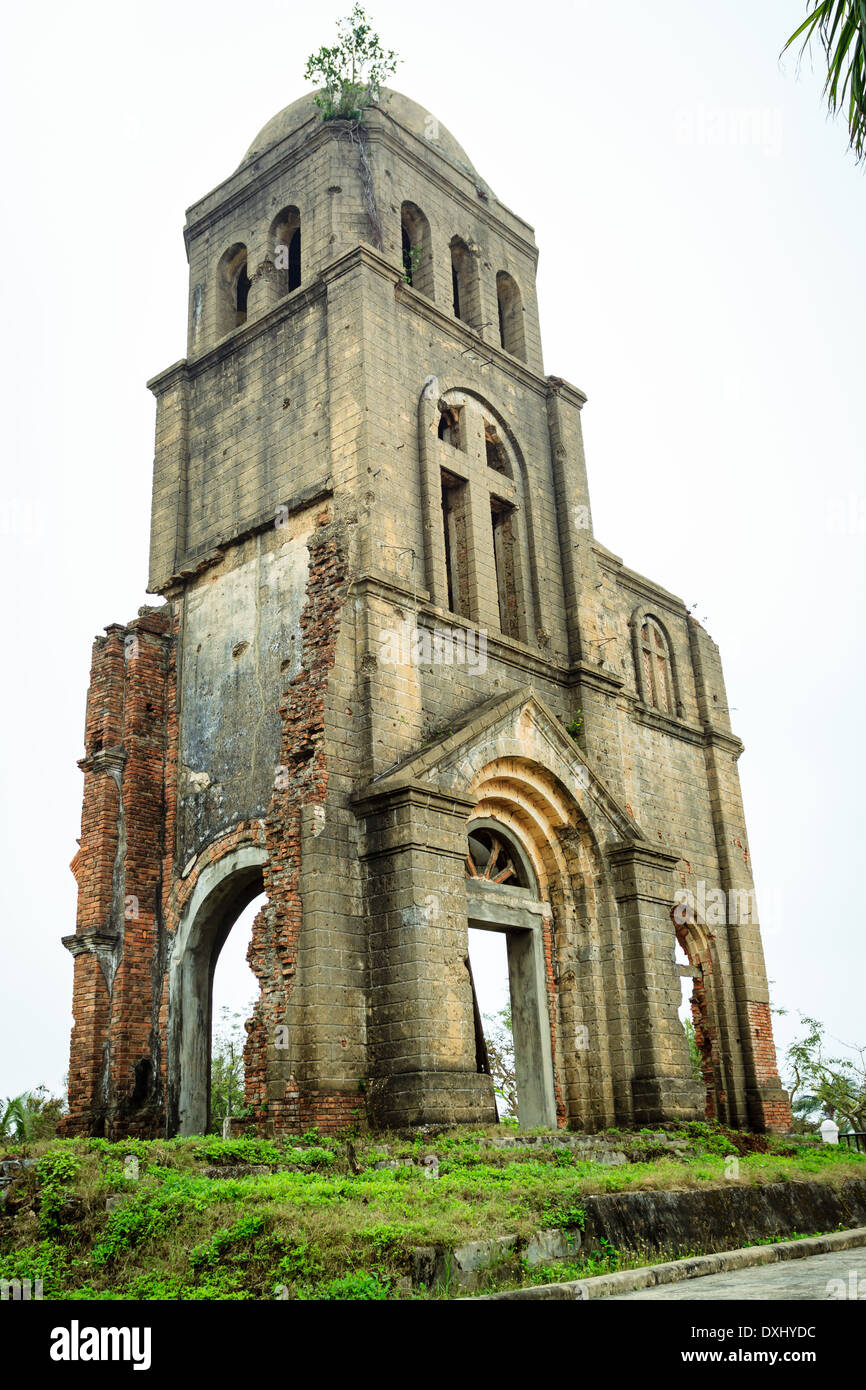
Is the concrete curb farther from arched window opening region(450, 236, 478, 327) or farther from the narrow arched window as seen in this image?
the narrow arched window

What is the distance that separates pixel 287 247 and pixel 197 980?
11809 millimetres

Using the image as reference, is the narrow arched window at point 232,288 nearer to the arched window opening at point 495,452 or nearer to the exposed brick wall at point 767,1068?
the arched window opening at point 495,452

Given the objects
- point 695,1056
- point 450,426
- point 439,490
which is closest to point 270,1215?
point 439,490

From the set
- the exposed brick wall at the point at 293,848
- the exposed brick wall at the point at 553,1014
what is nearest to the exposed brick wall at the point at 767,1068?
the exposed brick wall at the point at 553,1014

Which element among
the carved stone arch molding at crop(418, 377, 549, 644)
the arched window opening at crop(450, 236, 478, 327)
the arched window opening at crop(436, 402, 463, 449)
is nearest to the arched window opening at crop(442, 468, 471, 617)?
the carved stone arch molding at crop(418, 377, 549, 644)

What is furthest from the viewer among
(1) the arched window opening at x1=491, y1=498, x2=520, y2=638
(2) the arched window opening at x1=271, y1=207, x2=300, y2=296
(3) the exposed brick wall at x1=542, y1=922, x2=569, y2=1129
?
(2) the arched window opening at x1=271, y1=207, x2=300, y2=296

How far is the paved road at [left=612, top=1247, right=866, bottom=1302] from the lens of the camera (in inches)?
273

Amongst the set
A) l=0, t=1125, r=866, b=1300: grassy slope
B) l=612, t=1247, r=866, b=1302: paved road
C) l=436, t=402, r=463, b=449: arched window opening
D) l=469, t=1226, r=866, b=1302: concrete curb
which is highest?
l=436, t=402, r=463, b=449: arched window opening

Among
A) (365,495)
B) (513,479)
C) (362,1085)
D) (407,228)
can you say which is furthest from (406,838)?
(407,228)

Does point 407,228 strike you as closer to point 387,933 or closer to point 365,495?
point 365,495

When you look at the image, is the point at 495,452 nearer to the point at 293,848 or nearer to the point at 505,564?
the point at 505,564

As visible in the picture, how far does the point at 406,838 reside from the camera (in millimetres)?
13406

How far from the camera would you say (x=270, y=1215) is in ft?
25.3

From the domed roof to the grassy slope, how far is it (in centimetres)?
1582
